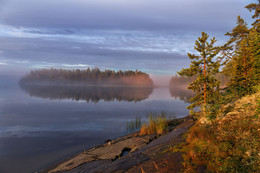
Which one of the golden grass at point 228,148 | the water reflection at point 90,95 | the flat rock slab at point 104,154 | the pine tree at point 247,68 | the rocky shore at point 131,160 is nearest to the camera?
the golden grass at point 228,148

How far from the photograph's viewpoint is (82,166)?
10.6 meters

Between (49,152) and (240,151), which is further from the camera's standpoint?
(49,152)

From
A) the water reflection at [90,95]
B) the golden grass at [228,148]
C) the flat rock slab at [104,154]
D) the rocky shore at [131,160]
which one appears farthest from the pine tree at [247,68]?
the water reflection at [90,95]

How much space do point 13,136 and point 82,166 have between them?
46.5ft

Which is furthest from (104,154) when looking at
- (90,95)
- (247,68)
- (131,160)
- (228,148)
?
(90,95)

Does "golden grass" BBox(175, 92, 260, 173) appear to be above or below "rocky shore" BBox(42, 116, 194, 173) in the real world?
above

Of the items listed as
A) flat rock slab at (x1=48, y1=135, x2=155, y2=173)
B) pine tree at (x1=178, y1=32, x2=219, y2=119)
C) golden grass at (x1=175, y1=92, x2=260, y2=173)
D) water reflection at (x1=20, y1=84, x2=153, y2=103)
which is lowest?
water reflection at (x1=20, y1=84, x2=153, y2=103)

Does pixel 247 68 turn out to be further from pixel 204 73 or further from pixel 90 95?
pixel 90 95

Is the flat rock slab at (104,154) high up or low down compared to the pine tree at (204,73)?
down

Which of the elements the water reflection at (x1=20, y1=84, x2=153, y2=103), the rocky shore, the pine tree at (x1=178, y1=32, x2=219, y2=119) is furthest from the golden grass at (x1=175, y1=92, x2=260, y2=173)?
the water reflection at (x1=20, y1=84, x2=153, y2=103)

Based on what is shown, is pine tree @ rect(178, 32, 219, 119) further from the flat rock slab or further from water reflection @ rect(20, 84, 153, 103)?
water reflection @ rect(20, 84, 153, 103)

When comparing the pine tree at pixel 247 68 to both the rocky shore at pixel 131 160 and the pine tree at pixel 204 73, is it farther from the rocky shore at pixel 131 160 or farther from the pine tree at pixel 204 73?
the rocky shore at pixel 131 160

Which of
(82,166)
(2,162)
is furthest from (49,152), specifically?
(82,166)

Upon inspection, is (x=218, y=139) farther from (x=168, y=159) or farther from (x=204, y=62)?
(x=204, y=62)
